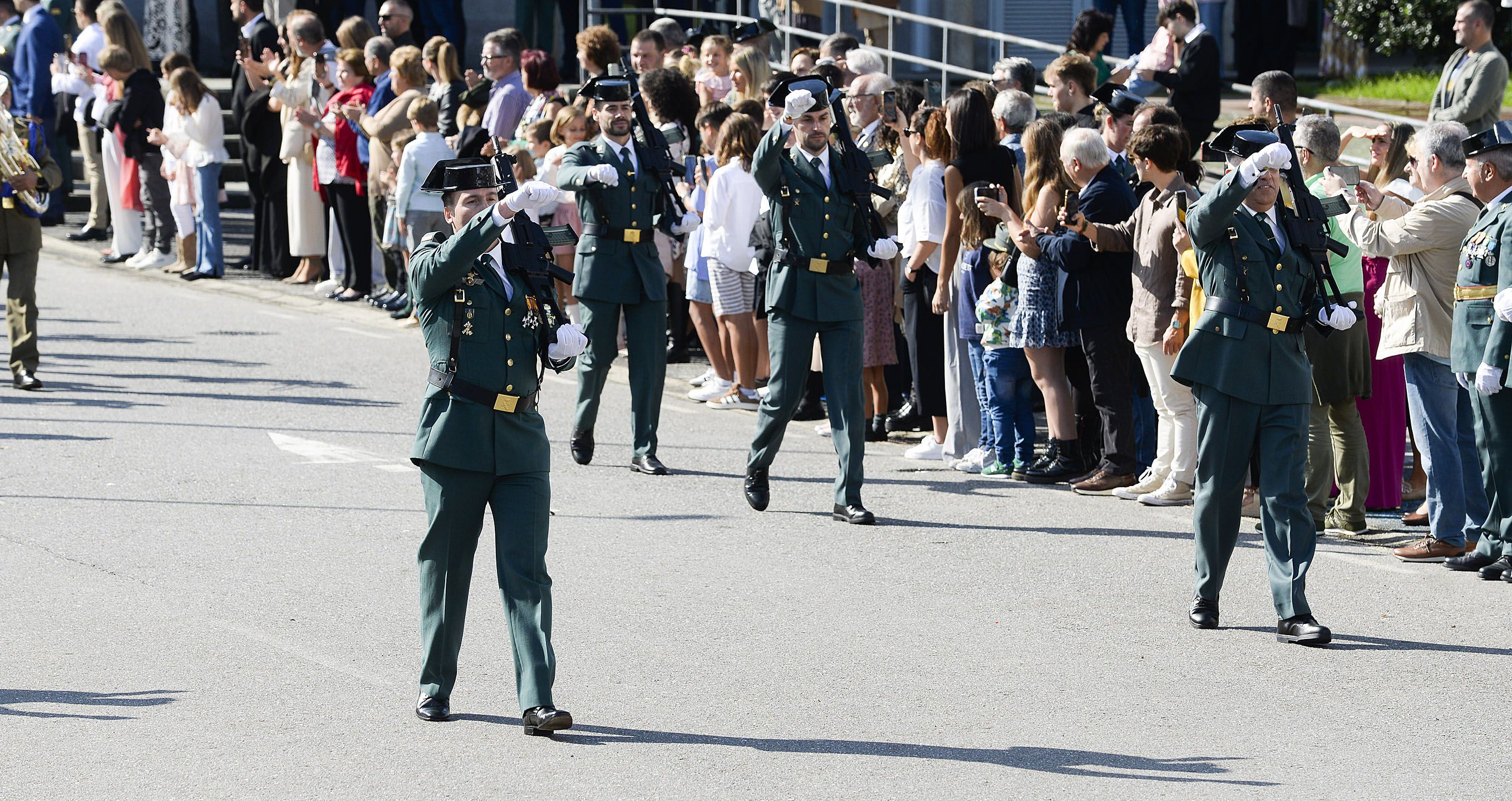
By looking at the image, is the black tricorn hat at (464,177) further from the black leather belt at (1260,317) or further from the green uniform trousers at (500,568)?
the black leather belt at (1260,317)

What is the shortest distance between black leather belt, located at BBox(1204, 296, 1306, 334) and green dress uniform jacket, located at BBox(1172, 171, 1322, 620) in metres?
0.02

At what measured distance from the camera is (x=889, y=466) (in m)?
10.8

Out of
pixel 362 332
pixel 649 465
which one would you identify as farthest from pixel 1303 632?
pixel 362 332

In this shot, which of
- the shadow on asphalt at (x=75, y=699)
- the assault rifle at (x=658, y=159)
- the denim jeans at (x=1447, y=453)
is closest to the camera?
the shadow on asphalt at (x=75, y=699)

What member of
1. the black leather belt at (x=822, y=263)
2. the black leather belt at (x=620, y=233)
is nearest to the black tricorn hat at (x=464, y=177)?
the black leather belt at (x=822, y=263)

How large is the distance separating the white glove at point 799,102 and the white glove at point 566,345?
3115mm

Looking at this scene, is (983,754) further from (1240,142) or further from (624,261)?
(624,261)

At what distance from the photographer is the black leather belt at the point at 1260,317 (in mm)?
7465

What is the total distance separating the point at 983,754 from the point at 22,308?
8.51 m

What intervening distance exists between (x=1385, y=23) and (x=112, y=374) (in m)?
12.9

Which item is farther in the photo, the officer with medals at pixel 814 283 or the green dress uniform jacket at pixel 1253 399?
the officer with medals at pixel 814 283

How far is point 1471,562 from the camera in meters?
8.45

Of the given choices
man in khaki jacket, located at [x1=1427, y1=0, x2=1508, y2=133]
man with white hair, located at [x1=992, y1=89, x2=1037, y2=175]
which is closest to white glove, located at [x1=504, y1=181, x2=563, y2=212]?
man with white hair, located at [x1=992, y1=89, x2=1037, y2=175]

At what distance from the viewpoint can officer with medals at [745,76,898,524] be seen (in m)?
9.38
